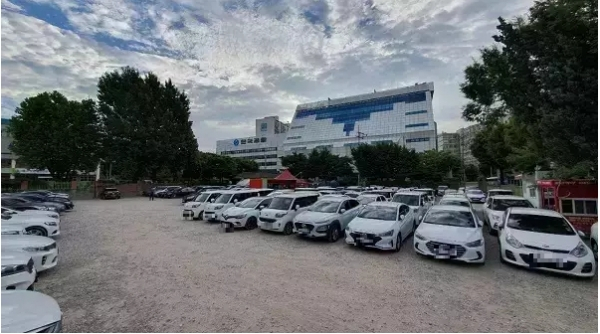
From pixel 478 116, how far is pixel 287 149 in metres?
92.8

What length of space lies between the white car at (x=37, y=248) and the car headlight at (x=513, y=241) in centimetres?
1019

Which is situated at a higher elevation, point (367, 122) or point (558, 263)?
point (367, 122)

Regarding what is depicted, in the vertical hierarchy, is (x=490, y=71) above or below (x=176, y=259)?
above

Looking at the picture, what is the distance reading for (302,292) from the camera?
213 inches

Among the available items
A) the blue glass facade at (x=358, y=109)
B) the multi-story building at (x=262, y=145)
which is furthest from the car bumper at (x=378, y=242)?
the multi-story building at (x=262, y=145)

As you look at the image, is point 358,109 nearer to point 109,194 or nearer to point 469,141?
point 469,141

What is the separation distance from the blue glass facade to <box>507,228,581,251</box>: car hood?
96744 millimetres

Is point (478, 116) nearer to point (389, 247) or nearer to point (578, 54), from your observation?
point (578, 54)

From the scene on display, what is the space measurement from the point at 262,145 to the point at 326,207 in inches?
4264

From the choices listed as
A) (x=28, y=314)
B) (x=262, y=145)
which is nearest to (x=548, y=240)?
(x=28, y=314)

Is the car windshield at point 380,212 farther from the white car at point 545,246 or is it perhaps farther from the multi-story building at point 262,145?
the multi-story building at point 262,145

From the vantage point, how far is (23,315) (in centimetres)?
280

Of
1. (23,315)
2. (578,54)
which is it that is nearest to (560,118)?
(578,54)

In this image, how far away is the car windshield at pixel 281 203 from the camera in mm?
11695
